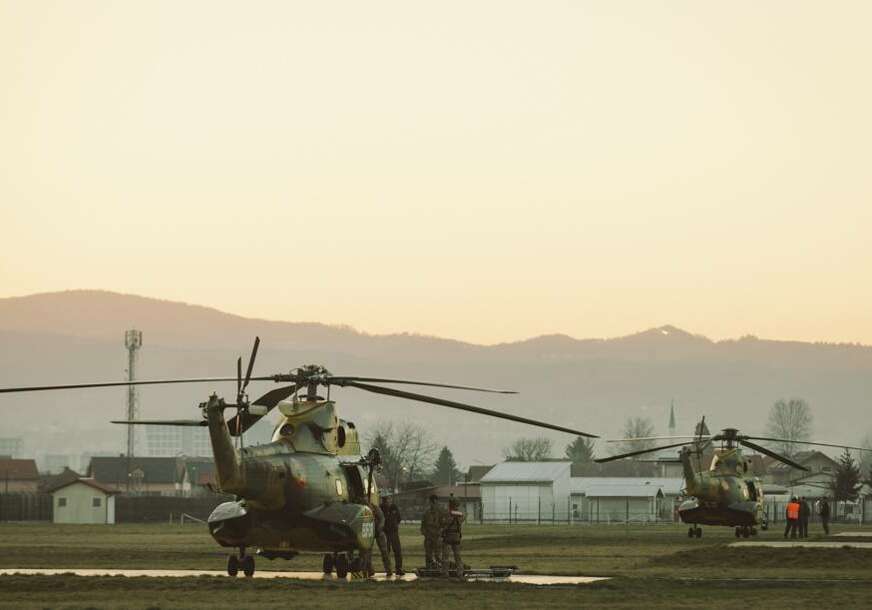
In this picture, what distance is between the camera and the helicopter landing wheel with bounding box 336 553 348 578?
37.8 metres

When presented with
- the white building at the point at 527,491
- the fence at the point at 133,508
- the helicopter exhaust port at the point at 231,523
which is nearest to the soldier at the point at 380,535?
the helicopter exhaust port at the point at 231,523

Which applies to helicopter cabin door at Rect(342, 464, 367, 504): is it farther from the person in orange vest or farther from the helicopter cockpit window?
the helicopter cockpit window

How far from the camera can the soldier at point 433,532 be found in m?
38.4

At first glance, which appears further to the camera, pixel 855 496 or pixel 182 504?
pixel 855 496

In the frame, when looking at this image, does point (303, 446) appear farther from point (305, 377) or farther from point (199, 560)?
point (199, 560)

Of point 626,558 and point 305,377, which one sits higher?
point 305,377

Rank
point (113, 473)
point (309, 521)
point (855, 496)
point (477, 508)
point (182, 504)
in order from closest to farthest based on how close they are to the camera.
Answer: point (309, 521)
point (182, 504)
point (855, 496)
point (477, 508)
point (113, 473)

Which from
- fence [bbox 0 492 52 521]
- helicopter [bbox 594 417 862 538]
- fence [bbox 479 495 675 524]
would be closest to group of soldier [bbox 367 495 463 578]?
helicopter [bbox 594 417 862 538]

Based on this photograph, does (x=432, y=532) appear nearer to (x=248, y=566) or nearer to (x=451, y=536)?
(x=451, y=536)

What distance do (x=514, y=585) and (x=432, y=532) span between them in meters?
4.58

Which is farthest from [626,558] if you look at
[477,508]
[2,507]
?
[477,508]

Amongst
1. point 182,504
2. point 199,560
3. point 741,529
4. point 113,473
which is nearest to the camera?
point 199,560

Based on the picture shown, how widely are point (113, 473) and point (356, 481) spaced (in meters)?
158

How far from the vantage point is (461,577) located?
122 ft
